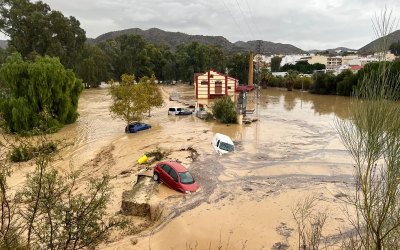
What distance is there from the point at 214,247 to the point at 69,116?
28.6m

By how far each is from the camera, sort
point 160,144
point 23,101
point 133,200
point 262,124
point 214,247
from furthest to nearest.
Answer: point 262,124 → point 23,101 → point 160,144 → point 133,200 → point 214,247

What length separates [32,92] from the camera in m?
26.5

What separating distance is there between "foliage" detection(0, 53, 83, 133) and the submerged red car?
16728 millimetres

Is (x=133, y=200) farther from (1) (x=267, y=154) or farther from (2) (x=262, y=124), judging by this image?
(2) (x=262, y=124)

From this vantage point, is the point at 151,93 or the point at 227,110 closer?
the point at 227,110

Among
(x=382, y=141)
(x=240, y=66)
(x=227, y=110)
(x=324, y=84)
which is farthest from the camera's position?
(x=240, y=66)

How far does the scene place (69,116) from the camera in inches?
1241

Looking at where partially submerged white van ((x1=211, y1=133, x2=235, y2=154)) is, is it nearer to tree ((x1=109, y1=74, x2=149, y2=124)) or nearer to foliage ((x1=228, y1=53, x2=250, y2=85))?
Answer: tree ((x1=109, y1=74, x2=149, y2=124))

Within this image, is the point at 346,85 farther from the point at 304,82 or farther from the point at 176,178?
Answer: the point at 176,178

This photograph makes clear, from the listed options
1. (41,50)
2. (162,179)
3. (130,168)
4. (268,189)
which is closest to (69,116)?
(130,168)

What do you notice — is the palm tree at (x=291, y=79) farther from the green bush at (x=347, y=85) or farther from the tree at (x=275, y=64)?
the tree at (x=275, y=64)

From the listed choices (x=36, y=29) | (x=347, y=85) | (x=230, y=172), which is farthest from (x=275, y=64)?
(x=230, y=172)

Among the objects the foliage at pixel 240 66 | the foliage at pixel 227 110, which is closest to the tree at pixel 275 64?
the foliage at pixel 240 66

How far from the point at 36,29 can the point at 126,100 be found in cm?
4353
